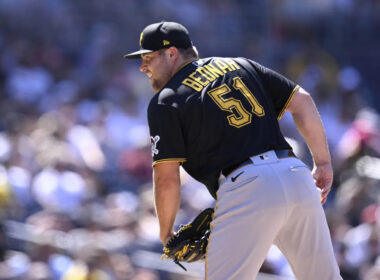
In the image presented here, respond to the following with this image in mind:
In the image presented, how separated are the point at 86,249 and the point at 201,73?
3557mm

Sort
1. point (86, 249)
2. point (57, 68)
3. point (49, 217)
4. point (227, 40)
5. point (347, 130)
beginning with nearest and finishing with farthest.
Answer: point (86, 249) → point (49, 217) → point (347, 130) → point (57, 68) → point (227, 40)

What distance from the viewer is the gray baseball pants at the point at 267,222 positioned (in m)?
3.64

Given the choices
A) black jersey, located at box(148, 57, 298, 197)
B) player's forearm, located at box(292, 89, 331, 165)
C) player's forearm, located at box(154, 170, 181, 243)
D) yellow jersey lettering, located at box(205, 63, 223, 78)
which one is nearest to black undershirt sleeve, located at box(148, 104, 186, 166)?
black jersey, located at box(148, 57, 298, 197)

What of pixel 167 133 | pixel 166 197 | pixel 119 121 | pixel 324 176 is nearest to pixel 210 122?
pixel 167 133

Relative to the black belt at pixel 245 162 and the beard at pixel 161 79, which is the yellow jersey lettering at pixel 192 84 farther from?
the black belt at pixel 245 162

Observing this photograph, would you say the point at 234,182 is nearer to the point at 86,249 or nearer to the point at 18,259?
the point at 86,249

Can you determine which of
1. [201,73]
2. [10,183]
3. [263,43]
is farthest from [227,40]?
[201,73]

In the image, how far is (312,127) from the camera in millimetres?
4070

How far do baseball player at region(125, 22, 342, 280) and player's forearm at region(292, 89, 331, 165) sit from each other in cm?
20

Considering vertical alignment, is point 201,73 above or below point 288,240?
→ above

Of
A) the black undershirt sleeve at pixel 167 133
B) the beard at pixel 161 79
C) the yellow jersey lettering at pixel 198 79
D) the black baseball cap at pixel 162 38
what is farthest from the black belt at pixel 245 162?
the black baseball cap at pixel 162 38

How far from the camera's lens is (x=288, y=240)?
382cm

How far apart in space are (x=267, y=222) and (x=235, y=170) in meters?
0.31

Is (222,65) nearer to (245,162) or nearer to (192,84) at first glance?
(192,84)
